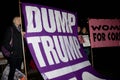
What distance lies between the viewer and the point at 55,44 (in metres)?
5.44

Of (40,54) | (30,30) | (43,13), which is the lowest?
(40,54)

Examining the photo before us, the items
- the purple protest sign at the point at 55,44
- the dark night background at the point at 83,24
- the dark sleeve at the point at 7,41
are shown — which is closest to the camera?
the purple protest sign at the point at 55,44

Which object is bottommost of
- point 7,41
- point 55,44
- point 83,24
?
point 55,44

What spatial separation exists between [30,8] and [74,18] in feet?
→ 6.21

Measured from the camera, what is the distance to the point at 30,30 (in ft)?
16.1

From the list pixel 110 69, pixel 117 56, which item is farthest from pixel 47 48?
pixel 117 56

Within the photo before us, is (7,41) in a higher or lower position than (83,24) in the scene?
lower

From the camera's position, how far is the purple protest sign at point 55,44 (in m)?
4.93

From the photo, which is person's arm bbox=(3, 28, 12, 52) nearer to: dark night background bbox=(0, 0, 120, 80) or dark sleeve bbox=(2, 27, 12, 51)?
dark sleeve bbox=(2, 27, 12, 51)

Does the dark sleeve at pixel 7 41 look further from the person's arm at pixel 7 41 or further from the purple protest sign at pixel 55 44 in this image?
the purple protest sign at pixel 55 44

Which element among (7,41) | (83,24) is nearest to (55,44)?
(7,41)

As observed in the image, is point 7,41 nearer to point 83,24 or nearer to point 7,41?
point 7,41

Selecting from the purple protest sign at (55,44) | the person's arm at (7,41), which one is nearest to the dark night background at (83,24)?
the purple protest sign at (55,44)

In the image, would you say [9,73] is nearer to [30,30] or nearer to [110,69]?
[30,30]
